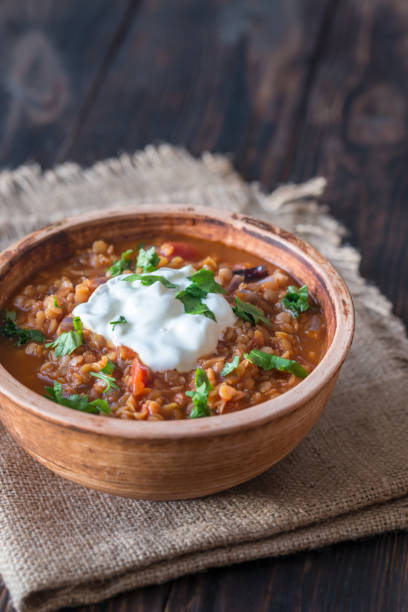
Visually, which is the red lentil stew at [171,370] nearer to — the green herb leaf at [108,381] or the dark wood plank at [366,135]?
the green herb leaf at [108,381]

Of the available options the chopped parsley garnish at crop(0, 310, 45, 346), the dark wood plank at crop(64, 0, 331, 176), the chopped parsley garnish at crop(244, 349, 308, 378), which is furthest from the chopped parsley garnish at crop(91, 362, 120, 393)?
the dark wood plank at crop(64, 0, 331, 176)

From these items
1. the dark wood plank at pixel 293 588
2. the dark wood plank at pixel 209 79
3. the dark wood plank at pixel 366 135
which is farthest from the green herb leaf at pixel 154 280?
the dark wood plank at pixel 209 79

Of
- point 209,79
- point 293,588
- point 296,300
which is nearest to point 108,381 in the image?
point 296,300

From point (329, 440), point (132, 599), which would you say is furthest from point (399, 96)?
point (132, 599)

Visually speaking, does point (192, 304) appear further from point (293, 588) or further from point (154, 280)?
point (293, 588)

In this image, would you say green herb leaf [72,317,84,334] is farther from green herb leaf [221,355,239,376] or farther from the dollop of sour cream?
→ green herb leaf [221,355,239,376]

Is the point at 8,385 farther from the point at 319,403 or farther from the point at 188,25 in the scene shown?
the point at 188,25
